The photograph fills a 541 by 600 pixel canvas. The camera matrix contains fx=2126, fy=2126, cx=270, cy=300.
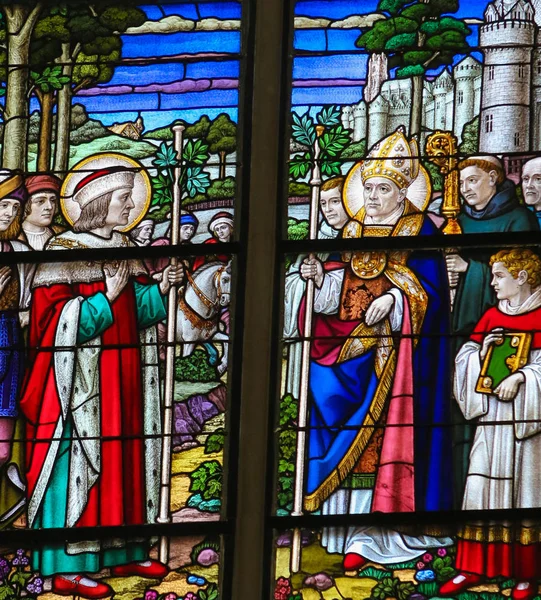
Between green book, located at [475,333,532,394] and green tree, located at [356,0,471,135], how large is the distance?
1.13 meters

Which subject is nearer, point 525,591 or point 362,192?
point 525,591

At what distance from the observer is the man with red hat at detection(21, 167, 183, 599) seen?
313 inches

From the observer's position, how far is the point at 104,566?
7898 millimetres

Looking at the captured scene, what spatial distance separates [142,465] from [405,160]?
63.6 inches

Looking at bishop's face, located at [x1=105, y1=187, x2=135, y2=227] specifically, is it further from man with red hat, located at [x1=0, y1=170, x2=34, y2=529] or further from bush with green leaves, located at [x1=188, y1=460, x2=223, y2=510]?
bush with green leaves, located at [x1=188, y1=460, x2=223, y2=510]

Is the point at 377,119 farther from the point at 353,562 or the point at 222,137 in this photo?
the point at 353,562

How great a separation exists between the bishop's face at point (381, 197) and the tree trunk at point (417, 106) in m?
0.24

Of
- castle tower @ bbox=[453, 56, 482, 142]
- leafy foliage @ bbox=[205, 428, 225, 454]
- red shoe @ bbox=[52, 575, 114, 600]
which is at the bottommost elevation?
red shoe @ bbox=[52, 575, 114, 600]

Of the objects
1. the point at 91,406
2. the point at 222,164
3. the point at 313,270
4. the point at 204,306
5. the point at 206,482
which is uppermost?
the point at 222,164

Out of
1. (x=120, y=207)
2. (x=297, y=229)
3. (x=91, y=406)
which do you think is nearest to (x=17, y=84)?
(x=120, y=207)

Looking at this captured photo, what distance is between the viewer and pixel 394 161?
8.47 metres

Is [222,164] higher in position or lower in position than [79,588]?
higher

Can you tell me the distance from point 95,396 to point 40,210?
0.86 metres

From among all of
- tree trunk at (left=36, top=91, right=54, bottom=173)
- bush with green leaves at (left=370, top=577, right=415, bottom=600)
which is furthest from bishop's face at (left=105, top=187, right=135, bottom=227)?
bush with green leaves at (left=370, top=577, right=415, bottom=600)
